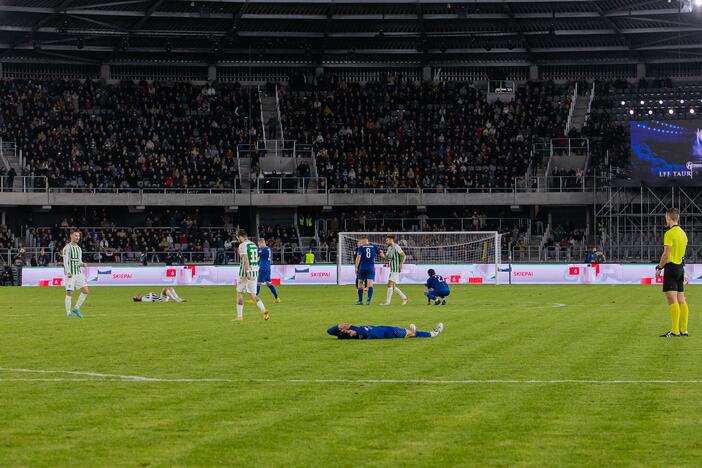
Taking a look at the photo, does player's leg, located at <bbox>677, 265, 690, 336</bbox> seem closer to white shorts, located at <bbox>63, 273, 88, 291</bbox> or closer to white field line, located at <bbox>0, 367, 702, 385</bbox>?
white field line, located at <bbox>0, 367, 702, 385</bbox>

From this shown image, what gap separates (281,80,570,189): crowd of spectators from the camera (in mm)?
70312

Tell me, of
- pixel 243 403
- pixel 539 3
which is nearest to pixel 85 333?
pixel 243 403

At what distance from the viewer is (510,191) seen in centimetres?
6925

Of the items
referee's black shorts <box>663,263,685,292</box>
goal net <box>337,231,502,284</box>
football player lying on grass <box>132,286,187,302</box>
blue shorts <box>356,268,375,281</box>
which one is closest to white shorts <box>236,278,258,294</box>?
blue shorts <box>356,268,375,281</box>

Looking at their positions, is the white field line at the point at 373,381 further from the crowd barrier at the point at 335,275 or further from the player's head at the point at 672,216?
the crowd barrier at the point at 335,275

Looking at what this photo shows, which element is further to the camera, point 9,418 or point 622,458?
point 9,418

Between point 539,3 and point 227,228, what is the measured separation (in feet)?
74.5

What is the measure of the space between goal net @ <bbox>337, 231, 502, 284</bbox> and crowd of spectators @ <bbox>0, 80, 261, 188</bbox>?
604 inches

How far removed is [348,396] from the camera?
12.5 meters

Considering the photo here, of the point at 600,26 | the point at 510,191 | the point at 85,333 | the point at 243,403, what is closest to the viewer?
the point at 243,403

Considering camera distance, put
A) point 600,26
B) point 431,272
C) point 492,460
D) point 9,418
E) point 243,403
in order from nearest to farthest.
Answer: point 492,460, point 9,418, point 243,403, point 431,272, point 600,26

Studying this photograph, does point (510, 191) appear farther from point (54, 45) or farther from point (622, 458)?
point (622, 458)

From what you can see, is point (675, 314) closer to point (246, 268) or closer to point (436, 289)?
point (246, 268)

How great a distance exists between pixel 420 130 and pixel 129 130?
1783 centimetres
